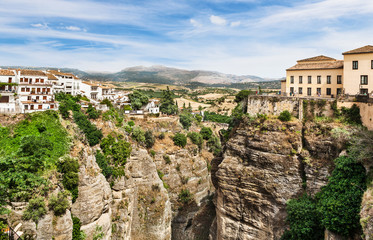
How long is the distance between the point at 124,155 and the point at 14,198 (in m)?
15.1

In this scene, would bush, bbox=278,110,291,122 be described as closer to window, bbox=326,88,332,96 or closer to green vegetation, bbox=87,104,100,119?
window, bbox=326,88,332,96

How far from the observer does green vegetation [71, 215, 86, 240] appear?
23594 mm

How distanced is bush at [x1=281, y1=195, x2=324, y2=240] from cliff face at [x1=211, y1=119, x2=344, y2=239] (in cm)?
135

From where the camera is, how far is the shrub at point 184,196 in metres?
42.9

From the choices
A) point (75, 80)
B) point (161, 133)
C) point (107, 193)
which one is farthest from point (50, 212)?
point (75, 80)

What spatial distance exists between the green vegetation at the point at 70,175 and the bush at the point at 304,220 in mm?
19313

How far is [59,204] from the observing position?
21.9 m

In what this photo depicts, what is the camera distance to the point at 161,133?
45594 millimetres

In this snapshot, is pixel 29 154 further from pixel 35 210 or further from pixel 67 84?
pixel 67 84

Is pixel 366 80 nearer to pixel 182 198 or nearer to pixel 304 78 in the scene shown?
pixel 304 78

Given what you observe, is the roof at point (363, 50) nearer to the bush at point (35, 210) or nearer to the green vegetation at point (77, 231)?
the green vegetation at point (77, 231)

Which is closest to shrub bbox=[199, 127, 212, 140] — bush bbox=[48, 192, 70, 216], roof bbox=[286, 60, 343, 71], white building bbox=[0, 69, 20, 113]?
roof bbox=[286, 60, 343, 71]

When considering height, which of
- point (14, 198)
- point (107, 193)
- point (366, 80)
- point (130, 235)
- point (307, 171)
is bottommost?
point (130, 235)

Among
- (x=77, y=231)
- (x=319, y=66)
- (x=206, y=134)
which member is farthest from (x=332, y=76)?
(x=206, y=134)
